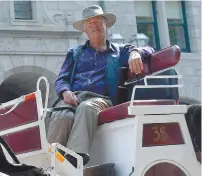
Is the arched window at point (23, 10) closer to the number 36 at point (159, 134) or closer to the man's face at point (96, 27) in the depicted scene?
Answer: the man's face at point (96, 27)

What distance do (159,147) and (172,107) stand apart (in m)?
0.24

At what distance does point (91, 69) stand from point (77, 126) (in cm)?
62

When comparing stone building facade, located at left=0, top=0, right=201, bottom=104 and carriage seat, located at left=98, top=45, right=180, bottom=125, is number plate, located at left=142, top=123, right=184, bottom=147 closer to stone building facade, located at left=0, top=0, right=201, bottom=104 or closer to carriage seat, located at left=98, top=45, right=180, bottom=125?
carriage seat, located at left=98, top=45, right=180, bottom=125

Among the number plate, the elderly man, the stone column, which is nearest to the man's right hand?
the elderly man

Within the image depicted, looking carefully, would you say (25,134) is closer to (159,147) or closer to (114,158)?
(114,158)

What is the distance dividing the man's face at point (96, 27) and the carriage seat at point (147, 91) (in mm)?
334

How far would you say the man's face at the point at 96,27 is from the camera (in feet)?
13.6

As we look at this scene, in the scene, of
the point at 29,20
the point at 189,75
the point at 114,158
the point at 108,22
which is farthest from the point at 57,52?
the point at 114,158

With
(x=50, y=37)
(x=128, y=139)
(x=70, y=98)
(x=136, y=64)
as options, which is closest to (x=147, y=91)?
(x=136, y=64)

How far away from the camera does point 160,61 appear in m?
3.74

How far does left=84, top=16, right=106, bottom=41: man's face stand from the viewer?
414cm

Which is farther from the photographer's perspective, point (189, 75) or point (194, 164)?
point (189, 75)

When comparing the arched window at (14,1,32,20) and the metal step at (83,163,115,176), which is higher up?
the arched window at (14,1,32,20)

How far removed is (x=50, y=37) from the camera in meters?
12.0
